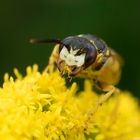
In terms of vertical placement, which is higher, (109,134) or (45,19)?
(45,19)

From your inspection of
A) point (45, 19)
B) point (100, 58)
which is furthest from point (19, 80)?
point (45, 19)

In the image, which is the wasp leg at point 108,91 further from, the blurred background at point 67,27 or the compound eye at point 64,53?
the blurred background at point 67,27

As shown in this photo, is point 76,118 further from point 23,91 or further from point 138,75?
point 138,75

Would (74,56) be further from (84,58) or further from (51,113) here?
(51,113)

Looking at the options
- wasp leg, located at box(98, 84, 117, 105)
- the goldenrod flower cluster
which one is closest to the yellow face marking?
the goldenrod flower cluster

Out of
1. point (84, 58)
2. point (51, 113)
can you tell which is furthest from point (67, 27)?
point (51, 113)
